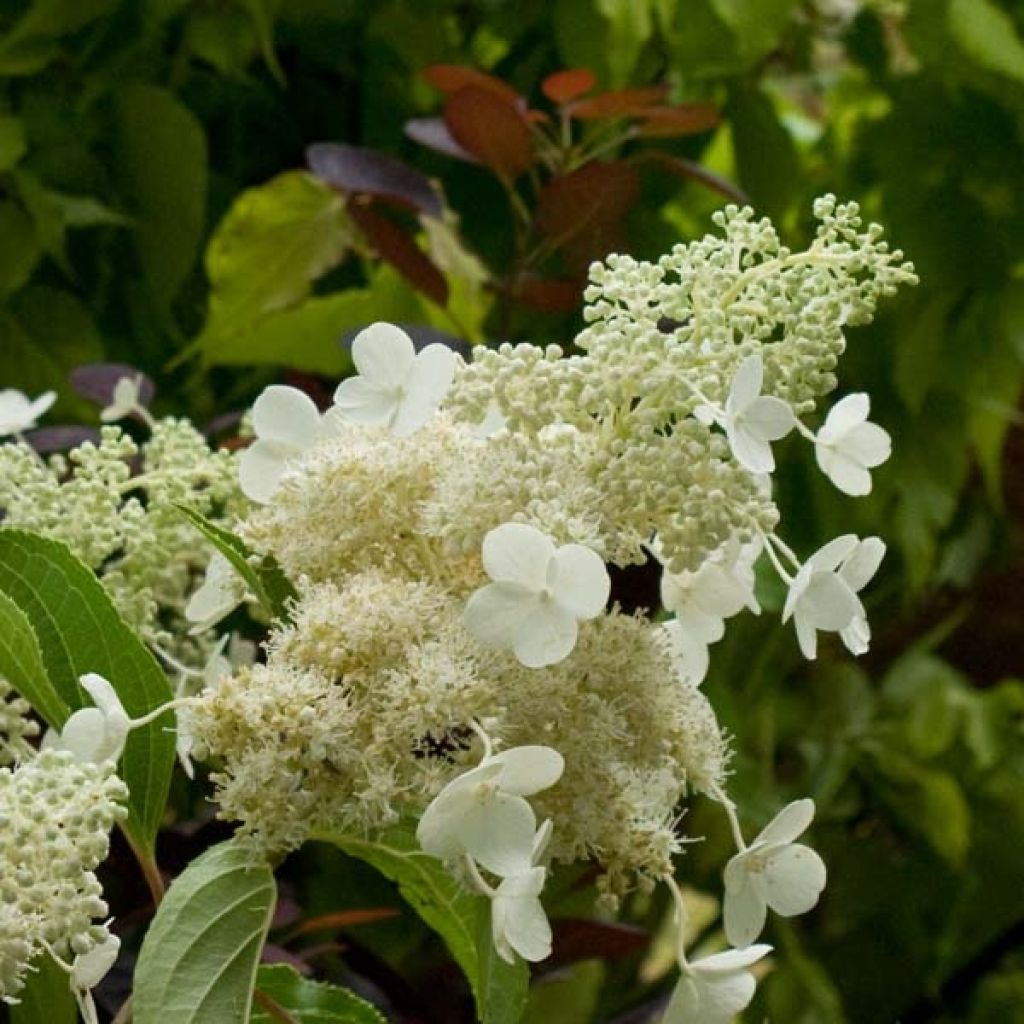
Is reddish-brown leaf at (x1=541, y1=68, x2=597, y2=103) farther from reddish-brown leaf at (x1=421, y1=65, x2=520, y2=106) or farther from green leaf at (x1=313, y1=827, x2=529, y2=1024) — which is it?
green leaf at (x1=313, y1=827, x2=529, y2=1024)

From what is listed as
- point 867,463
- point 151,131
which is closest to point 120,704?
point 867,463

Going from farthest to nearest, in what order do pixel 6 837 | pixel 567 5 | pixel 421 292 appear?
1. pixel 567 5
2. pixel 421 292
3. pixel 6 837

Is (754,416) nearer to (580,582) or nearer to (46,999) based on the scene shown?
(580,582)

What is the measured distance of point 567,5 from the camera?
99 centimetres

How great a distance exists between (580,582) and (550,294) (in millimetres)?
456

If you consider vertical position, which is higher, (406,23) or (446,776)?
(446,776)

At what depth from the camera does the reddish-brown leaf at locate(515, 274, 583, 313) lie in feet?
2.72

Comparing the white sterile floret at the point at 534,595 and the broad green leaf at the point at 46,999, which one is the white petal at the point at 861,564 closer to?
the white sterile floret at the point at 534,595

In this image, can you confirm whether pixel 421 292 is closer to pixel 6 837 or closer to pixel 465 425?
pixel 465 425

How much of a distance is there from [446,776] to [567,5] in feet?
2.20

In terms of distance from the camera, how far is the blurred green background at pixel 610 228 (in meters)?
0.88

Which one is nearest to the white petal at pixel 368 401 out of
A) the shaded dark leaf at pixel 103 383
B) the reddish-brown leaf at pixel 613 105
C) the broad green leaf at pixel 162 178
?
the shaded dark leaf at pixel 103 383

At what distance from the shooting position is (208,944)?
42 cm

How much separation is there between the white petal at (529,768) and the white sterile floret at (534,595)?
0.02 m
